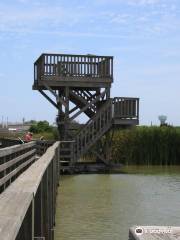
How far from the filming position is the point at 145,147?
31203mm

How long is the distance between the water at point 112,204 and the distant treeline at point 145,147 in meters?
5.98

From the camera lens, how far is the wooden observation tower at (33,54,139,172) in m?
26.4

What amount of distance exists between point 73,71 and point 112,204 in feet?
38.3

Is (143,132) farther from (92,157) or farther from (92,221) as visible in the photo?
(92,221)

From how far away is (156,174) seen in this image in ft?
85.8

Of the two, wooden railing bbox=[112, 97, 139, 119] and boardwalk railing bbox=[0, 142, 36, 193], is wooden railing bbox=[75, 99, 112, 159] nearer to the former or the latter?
wooden railing bbox=[112, 97, 139, 119]

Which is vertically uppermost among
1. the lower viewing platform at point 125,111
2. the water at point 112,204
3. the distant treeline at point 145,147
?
the lower viewing platform at point 125,111

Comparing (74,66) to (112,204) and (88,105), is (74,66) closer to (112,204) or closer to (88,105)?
(88,105)

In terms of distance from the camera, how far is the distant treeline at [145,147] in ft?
102

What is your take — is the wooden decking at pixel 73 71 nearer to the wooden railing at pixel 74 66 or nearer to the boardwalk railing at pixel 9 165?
the wooden railing at pixel 74 66

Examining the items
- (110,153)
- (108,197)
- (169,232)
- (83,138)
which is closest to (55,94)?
(83,138)

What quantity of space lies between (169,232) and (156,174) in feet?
64.1

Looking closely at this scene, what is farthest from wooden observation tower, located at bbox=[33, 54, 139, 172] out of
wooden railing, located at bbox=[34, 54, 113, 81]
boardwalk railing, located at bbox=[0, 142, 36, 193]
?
boardwalk railing, located at bbox=[0, 142, 36, 193]

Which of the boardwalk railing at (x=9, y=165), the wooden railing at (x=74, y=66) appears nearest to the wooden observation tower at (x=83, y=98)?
the wooden railing at (x=74, y=66)
